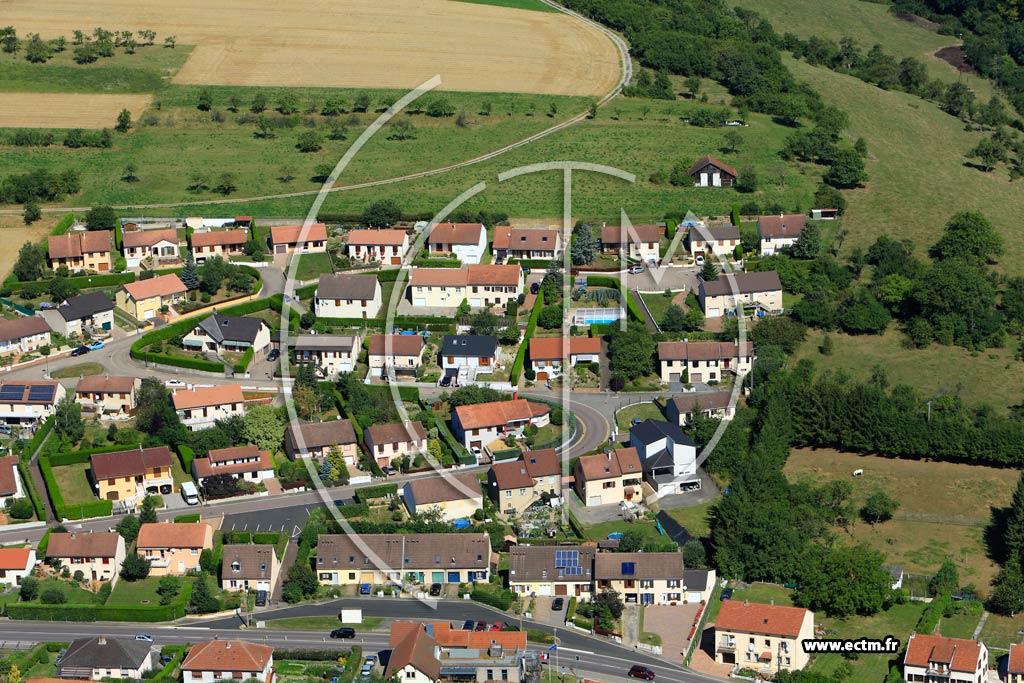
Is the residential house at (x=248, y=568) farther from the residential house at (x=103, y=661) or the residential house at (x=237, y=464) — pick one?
the residential house at (x=237, y=464)

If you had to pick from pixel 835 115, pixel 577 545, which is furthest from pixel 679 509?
pixel 835 115

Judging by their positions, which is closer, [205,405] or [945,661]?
[945,661]

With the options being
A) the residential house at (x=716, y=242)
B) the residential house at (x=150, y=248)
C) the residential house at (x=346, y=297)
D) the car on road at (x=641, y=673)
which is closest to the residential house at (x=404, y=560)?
the car on road at (x=641, y=673)

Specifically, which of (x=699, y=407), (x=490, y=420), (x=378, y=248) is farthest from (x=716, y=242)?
(x=490, y=420)

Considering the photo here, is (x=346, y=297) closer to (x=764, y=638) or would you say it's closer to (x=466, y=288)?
(x=466, y=288)

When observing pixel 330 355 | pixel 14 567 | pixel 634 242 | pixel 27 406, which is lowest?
pixel 14 567

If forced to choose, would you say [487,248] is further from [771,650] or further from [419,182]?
[771,650]

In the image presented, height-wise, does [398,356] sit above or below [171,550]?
above
